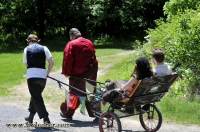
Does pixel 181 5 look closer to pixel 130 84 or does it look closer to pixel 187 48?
pixel 187 48

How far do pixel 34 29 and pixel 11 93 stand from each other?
20.5 m

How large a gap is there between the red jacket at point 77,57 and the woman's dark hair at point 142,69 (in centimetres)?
168

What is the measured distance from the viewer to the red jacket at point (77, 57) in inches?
347

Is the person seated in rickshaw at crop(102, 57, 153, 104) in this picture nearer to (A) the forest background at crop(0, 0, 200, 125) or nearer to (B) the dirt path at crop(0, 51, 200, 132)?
(B) the dirt path at crop(0, 51, 200, 132)

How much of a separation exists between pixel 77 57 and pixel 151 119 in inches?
72.3

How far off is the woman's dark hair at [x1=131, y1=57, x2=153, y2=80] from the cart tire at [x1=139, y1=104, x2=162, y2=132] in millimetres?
756

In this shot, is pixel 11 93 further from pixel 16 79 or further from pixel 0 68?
pixel 0 68

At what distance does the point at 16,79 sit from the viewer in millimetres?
15445

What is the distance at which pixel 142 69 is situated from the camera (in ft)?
24.2

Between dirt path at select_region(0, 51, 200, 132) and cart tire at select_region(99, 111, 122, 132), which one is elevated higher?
cart tire at select_region(99, 111, 122, 132)

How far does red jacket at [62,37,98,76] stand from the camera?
8.80 metres

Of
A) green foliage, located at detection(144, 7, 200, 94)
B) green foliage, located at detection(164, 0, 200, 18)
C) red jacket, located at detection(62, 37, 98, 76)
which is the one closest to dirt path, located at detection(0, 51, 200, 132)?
red jacket, located at detection(62, 37, 98, 76)

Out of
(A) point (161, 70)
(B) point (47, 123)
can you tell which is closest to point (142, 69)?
(A) point (161, 70)

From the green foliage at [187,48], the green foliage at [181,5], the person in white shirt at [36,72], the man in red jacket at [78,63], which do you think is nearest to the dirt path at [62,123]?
the man in red jacket at [78,63]
